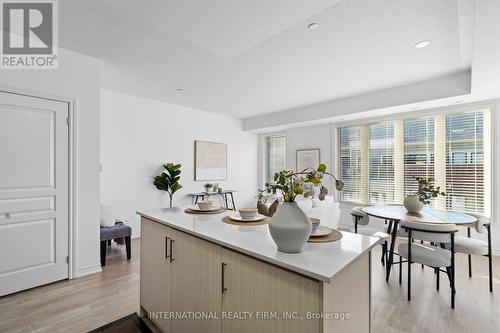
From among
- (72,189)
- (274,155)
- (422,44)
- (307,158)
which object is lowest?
(72,189)

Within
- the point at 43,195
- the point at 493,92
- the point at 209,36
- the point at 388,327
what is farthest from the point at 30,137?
the point at 493,92

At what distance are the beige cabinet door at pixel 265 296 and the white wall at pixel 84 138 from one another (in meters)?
2.34

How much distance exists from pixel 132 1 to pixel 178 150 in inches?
136

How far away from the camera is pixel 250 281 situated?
114 cm

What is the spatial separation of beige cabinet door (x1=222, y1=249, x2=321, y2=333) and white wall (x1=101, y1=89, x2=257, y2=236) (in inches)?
143

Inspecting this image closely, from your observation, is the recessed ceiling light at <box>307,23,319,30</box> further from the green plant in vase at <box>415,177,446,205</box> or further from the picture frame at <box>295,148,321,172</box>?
the picture frame at <box>295,148,321,172</box>

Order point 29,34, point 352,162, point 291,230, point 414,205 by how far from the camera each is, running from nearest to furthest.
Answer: point 291,230, point 29,34, point 414,205, point 352,162

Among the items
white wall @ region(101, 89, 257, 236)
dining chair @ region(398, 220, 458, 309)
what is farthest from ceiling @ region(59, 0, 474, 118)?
dining chair @ region(398, 220, 458, 309)

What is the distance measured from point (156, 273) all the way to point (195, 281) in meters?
0.56

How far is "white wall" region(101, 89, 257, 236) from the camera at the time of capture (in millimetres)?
4059

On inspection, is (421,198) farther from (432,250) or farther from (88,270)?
(88,270)

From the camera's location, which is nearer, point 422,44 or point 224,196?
point 422,44

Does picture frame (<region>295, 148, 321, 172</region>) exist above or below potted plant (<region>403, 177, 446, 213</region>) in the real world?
above

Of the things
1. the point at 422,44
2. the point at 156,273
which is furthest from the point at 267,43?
the point at 156,273
